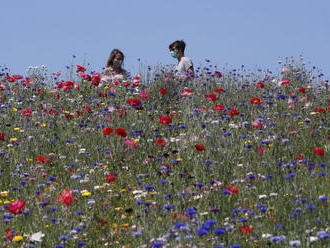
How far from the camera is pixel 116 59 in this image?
11508 mm

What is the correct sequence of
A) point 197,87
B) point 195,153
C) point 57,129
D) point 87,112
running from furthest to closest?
point 197,87
point 87,112
point 57,129
point 195,153

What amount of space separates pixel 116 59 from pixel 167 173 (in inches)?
261

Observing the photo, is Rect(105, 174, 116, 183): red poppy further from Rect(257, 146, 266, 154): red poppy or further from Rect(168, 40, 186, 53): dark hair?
Rect(168, 40, 186, 53): dark hair

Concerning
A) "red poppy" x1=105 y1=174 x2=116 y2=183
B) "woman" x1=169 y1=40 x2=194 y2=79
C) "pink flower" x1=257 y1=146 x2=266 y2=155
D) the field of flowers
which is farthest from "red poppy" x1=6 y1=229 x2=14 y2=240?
"woman" x1=169 y1=40 x2=194 y2=79

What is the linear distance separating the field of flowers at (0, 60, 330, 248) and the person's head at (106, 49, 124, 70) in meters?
2.40

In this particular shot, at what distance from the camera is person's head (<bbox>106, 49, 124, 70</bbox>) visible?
11508 millimetres

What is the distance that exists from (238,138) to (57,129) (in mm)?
2814

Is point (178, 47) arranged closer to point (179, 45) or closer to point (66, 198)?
point (179, 45)

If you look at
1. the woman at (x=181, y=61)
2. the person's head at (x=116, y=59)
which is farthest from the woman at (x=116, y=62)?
the woman at (x=181, y=61)

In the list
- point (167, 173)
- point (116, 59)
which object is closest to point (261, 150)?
point (167, 173)

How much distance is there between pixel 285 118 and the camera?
272 inches

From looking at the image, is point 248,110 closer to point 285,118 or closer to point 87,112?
point 285,118

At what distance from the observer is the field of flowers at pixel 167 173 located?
13.1 feet

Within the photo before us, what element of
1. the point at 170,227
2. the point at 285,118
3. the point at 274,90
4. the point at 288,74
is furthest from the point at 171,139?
the point at 288,74
